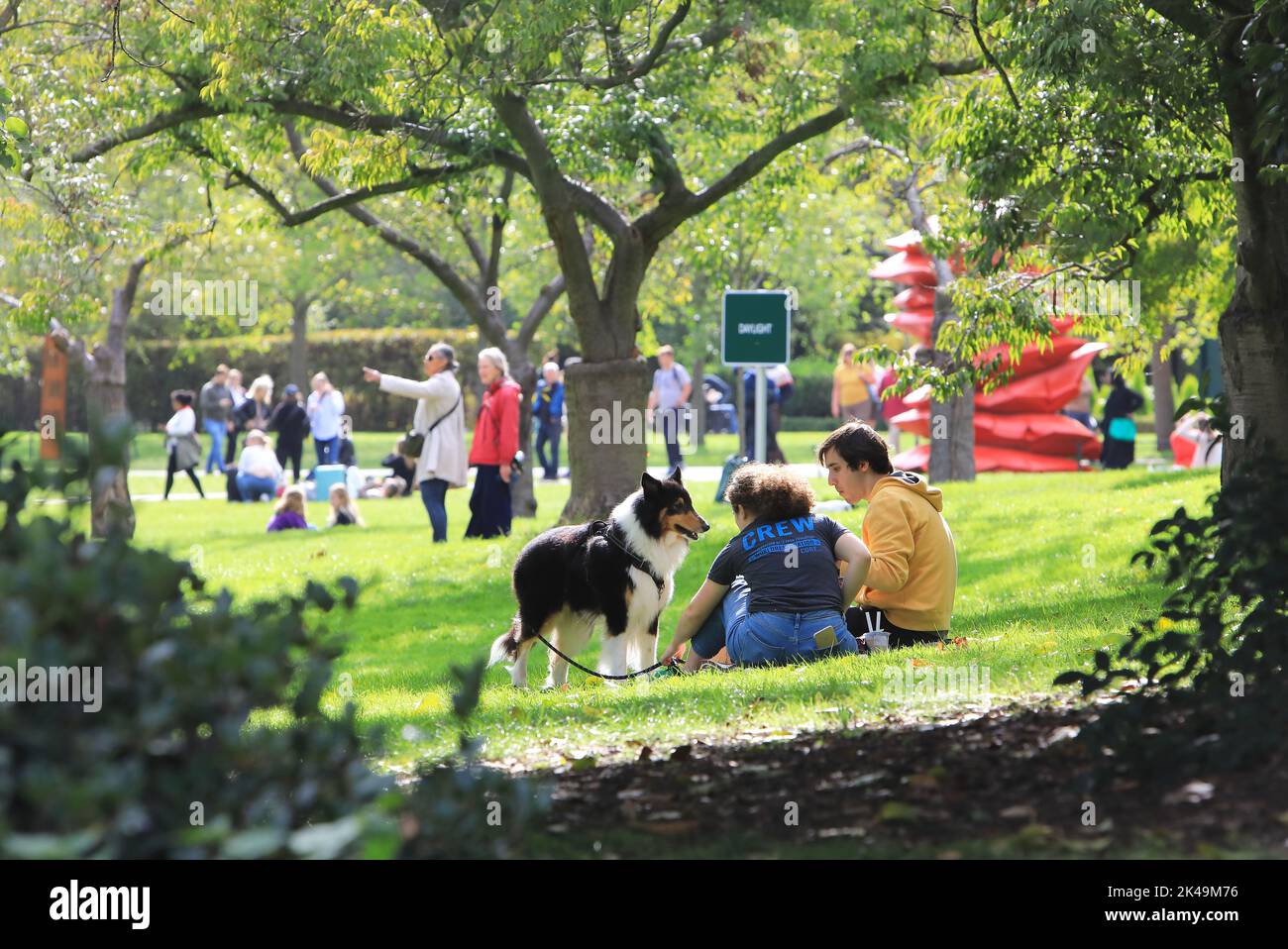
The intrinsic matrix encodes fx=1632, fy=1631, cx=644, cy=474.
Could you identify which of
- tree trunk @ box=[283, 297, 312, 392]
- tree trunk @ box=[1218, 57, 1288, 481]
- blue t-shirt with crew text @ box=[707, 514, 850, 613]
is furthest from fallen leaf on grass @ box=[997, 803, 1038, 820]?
tree trunk @ box=[283, 297, 312, 392]

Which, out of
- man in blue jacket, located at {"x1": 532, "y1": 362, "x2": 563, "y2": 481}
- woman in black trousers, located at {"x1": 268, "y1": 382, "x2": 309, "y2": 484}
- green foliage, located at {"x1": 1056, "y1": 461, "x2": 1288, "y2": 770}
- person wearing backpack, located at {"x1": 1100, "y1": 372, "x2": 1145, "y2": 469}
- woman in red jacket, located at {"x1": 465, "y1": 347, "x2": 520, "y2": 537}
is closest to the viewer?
green foliage, located at {"x1": 1056, "y1": 461, "x2": 1288, "y2": 770}

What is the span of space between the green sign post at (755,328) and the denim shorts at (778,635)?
8.82 metres

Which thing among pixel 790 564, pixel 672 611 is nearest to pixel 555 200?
pixel 672 611

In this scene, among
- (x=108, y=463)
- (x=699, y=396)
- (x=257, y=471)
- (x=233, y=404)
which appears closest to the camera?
(x=108, y=463)

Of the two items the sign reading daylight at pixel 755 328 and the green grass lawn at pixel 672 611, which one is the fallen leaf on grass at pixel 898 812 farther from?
the sign reading daylight at pixel 755 328

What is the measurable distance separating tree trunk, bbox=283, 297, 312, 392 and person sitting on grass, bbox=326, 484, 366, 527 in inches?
935

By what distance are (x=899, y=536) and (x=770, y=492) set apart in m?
0.73

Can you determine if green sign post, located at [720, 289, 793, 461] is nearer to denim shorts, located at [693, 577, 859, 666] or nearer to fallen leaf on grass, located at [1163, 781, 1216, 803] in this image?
denim shorts, located at [693, 577, 859, 666]

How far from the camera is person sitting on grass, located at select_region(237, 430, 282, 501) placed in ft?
84.5

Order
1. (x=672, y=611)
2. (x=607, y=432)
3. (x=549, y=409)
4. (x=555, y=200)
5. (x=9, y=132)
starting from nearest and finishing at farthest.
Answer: (x=9, y=132)
(x=672, y=611)
(x=555, y=200)
(x=607, y=432)
(x=549, y=409)

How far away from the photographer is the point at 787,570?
26.9 ft

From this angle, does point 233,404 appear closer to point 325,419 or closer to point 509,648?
point 325,419

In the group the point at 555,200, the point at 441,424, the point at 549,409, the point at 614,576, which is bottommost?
the point at 614,576

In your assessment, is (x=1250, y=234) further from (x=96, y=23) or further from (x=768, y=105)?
(x=96, y=23)
